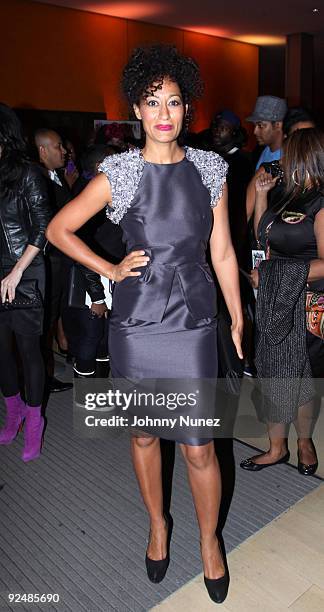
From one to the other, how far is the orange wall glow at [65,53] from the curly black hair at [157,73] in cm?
564

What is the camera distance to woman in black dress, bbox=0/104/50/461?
7.90 feet

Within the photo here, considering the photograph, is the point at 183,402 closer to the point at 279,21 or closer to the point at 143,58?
the point at 143,58

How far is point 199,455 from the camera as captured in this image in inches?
65.8

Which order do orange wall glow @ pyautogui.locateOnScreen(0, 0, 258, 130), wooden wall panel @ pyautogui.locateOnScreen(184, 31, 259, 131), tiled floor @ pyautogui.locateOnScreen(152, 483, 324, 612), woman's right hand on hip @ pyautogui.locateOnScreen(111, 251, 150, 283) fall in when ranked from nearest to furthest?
woman's right hand on hip @ pyautogui.locateOnScreen(111, 251, 150, 283)
tiled floor @ pyautogui.locateOnScreen(152, 483, 324, 612)
orange wall glow @ pyautogui.locateOnScreen(0, 0, 258, 130)
wooden wall panel @ pyautogui.locateOnScreen(184, 31, 259, 131)

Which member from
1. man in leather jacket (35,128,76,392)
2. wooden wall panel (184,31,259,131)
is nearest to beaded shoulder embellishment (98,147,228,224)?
man in leather jacket (35,128,76,392)

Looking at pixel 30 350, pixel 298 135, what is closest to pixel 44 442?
pixel 30 350

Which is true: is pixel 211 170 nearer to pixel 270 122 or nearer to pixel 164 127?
pixel 164 127

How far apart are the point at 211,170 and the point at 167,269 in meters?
0.33

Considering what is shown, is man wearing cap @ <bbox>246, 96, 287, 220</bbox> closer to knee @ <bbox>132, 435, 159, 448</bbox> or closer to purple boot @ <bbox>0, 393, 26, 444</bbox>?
purple boot @ <bbox>0, 393, 26, 444</bbox>

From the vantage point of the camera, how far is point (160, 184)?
1.62 metres

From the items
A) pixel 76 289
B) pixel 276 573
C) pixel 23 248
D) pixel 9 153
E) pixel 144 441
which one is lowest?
pixel 276 573

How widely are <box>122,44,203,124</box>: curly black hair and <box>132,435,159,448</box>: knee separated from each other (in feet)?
3.39

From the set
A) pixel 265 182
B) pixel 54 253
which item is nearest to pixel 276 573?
pixel 265 182

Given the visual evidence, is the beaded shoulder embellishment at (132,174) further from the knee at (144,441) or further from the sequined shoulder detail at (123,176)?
the knee at (144,441)
